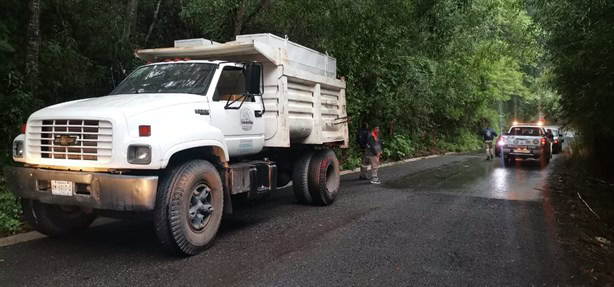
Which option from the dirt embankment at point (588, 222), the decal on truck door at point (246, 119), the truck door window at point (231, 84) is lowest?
the dirt embankment at point (588, 222)

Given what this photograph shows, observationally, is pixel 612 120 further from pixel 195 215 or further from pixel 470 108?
pixel 470 108

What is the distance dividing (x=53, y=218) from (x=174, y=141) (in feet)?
7.13

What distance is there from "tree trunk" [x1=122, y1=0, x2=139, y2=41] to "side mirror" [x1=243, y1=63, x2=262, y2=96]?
19.9ft

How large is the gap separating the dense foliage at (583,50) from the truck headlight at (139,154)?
29.0 feet

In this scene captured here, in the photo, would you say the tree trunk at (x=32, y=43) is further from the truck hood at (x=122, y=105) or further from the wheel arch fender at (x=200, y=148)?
the wheel arch fender at (x=200, y=148)

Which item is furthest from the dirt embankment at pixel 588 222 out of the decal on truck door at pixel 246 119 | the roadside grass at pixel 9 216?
the roadside grass at pixel 9 216

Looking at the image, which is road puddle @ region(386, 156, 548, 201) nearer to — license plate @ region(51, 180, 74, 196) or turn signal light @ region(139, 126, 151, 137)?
turn signal light @ region(139, 126, 151, 137)

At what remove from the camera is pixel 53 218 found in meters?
5.84

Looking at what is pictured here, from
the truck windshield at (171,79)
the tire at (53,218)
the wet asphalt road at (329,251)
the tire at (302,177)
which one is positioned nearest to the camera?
the wet asphalt road at (329,251)

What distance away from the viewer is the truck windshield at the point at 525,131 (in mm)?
19797

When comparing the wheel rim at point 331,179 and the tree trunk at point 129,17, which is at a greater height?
the tree trunk at point 129,17

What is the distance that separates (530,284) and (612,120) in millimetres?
11223

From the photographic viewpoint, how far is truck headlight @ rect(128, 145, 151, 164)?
15.8 ft

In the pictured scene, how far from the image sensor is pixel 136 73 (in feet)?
22.1
